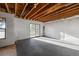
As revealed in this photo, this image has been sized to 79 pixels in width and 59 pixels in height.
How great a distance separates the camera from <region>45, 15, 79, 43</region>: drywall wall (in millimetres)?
8211

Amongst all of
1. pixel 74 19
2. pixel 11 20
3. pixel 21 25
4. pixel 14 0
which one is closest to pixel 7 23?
pixel 11 20

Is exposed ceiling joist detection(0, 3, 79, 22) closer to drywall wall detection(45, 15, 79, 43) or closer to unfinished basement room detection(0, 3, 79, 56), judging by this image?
unfinished basement room detection(0, 3, 79, 56)

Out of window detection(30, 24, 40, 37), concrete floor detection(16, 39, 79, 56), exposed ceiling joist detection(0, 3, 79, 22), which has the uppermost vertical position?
exposed ceiling joist detection(0, 3, 79, 22)

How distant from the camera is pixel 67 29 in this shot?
9227mm

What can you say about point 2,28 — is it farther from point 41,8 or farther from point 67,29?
point 67,29

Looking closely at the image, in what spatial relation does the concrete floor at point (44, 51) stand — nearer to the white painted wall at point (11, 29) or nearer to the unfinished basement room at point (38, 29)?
the unfinished basement room at point (38, 29)

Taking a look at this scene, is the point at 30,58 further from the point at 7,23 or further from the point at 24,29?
the point at 24,29

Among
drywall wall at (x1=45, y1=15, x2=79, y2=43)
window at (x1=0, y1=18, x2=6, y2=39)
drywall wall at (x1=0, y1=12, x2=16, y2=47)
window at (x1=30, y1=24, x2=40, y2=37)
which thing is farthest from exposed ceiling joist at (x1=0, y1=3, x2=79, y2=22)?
window at (x1=30, y1=24, x2=40, y2=37)

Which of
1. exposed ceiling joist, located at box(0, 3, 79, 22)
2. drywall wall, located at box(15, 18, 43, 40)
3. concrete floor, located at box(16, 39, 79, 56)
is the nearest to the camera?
exposed ceiling joist, located at box(0, 3, 79, 22)

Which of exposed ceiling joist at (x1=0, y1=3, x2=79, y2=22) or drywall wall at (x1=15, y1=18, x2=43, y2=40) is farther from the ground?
exposed ceiling joist at (x1=0, y1=3, x2=79, y2=22)

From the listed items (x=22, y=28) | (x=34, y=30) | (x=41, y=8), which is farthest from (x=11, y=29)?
(x=34, y=30)

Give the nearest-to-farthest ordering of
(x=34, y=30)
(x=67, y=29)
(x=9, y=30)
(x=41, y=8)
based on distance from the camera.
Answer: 1. (x=41, y=8)
2. (x=9, y=30)
3. (x=67, y=29)
4. (x=34, y=30)

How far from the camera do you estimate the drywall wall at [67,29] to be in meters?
8.21

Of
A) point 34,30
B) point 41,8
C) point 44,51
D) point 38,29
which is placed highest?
point 41,8
